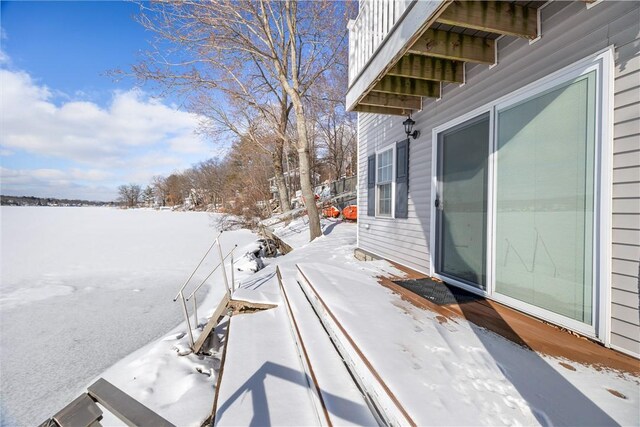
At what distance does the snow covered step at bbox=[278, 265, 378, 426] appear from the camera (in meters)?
1.31

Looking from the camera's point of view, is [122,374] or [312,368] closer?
[312,368]

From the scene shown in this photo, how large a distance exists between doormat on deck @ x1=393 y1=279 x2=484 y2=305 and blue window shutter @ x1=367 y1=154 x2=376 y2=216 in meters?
2.05

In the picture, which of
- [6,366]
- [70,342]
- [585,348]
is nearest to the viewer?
[585,348]

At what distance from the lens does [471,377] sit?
1.37 meters

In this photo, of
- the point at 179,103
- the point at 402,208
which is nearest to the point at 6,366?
the point at 402,208

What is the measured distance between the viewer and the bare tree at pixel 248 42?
6988mm

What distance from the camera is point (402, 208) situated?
4.02 metres

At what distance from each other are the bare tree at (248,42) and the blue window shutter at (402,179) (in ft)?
12.7

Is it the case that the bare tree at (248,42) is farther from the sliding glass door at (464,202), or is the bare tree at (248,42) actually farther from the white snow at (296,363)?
the sliding glass door at (464,202)

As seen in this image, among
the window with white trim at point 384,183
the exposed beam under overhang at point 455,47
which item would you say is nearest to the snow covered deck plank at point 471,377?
the exposed beam under overhang at point 455,47

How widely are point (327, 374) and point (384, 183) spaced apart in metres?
3.56

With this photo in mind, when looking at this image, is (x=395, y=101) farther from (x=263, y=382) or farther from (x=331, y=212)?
(x=331, y=212)

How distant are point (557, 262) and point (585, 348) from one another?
0.57 metres

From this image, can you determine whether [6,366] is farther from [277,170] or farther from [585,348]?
[277,170]
